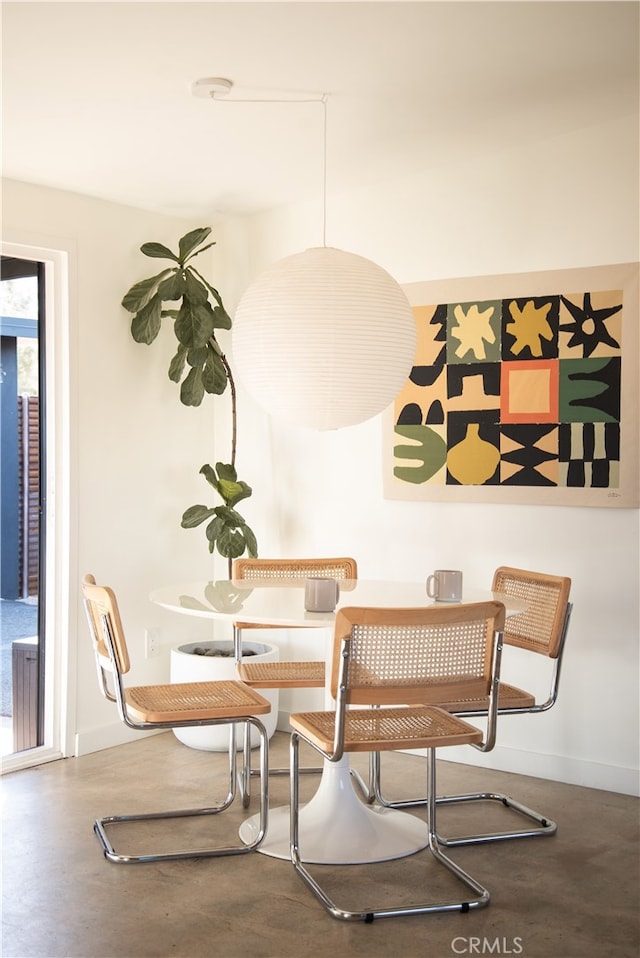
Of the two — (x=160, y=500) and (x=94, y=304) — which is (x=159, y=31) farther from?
(x=160, y=500)

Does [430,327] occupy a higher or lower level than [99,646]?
higher

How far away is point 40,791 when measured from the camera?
12.4 feet

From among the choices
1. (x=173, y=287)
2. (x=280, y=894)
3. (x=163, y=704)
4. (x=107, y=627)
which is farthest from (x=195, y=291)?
(x=280, y=894)

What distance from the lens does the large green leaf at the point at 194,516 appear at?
458 centimetres

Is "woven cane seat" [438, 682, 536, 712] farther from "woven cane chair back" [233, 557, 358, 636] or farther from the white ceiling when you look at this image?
the white ceiling

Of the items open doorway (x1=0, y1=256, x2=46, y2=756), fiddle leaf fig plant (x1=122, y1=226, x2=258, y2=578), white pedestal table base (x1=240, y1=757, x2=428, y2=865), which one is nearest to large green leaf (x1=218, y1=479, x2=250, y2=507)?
fiddle leaf fig plant (x1=122, y1=226, x2=258, y2=578)

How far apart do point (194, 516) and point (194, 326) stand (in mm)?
857

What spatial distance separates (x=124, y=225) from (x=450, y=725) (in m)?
2.80

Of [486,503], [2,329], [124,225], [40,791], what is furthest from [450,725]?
[124,225]

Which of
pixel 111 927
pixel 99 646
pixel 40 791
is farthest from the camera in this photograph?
pixel 40 791

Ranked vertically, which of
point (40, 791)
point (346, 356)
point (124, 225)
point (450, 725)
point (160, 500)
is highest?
point (124, 225)

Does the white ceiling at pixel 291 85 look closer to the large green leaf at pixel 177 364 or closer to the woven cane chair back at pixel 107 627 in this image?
the large green leaf at pixel 177 364

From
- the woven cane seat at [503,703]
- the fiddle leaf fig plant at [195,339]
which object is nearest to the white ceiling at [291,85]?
the fiddle leaf fig plant at [195,339]

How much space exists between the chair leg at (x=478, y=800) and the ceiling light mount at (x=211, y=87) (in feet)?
7.40
